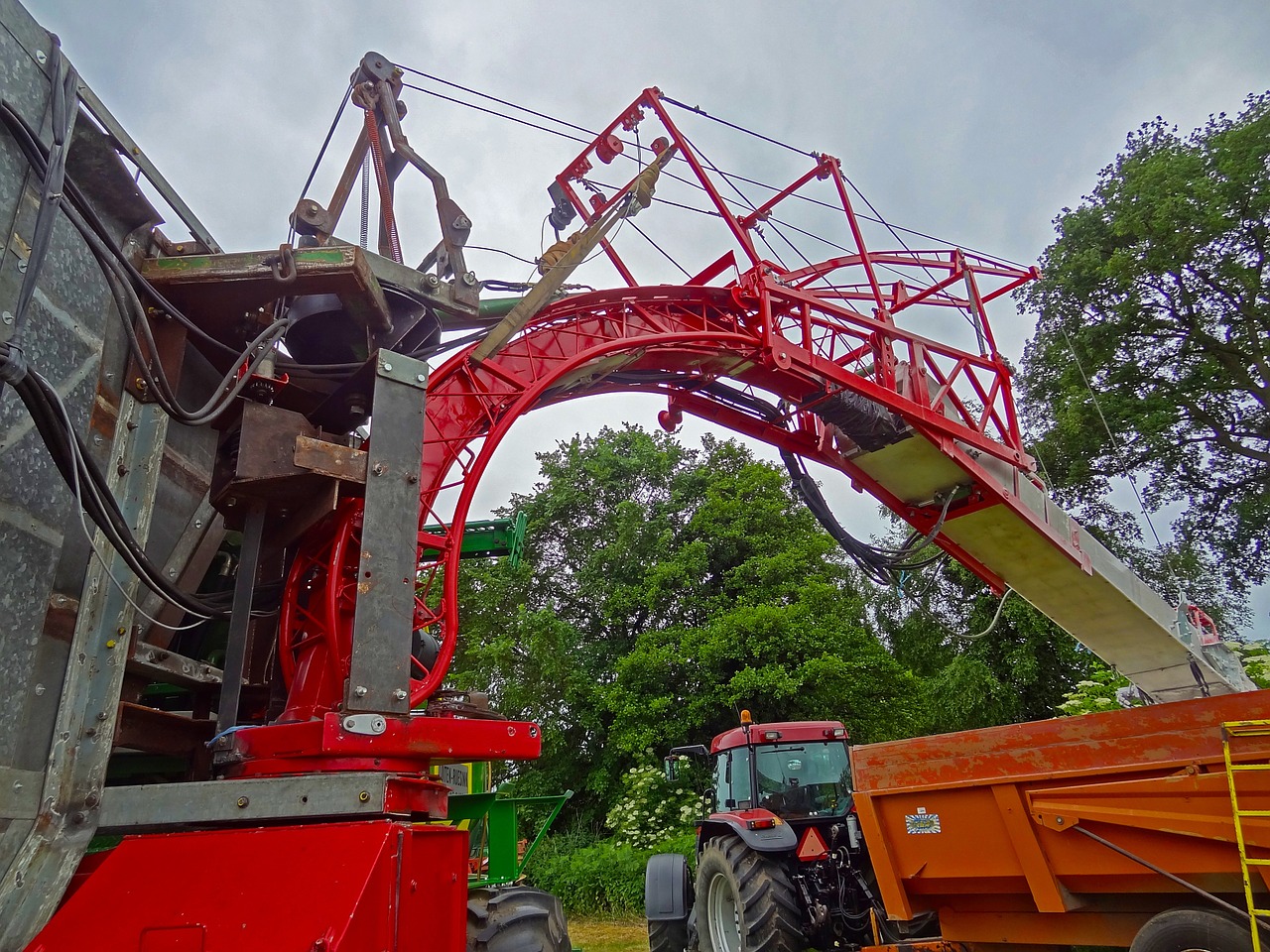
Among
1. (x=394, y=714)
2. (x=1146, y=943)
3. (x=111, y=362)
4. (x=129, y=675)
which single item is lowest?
(x=1146, y=943)

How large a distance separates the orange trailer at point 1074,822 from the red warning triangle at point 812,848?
1430 millimetres

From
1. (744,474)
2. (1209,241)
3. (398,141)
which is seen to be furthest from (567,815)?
(398,141)

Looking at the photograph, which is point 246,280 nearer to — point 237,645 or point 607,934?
point 237,645

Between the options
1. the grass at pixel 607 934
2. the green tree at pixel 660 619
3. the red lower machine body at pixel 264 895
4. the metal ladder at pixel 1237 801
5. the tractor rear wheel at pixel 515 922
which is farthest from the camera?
the green tree at pixel 660 619

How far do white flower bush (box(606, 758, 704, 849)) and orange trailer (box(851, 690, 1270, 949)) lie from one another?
12.9 m

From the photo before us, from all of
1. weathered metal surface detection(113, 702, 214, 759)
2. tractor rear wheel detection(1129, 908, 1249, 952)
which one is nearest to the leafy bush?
tractor rear wheel detection(1129, 908, 1249, 952)

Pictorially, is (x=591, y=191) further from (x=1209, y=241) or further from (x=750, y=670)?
(x=1209, y=241)

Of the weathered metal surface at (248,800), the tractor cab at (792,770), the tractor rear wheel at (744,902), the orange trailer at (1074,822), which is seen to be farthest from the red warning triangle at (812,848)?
the weathered metal surface at (248,800)

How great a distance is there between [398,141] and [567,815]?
21.9 metres

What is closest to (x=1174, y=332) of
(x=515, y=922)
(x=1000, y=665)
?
(x=1000, y=665)

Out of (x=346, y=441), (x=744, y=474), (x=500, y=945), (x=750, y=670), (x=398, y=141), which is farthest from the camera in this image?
(x=744, y=474)

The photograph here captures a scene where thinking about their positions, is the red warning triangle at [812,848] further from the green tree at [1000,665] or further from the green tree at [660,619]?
the green tree at [660,619]

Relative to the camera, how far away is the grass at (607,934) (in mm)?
13211

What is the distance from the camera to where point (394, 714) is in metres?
3.29
